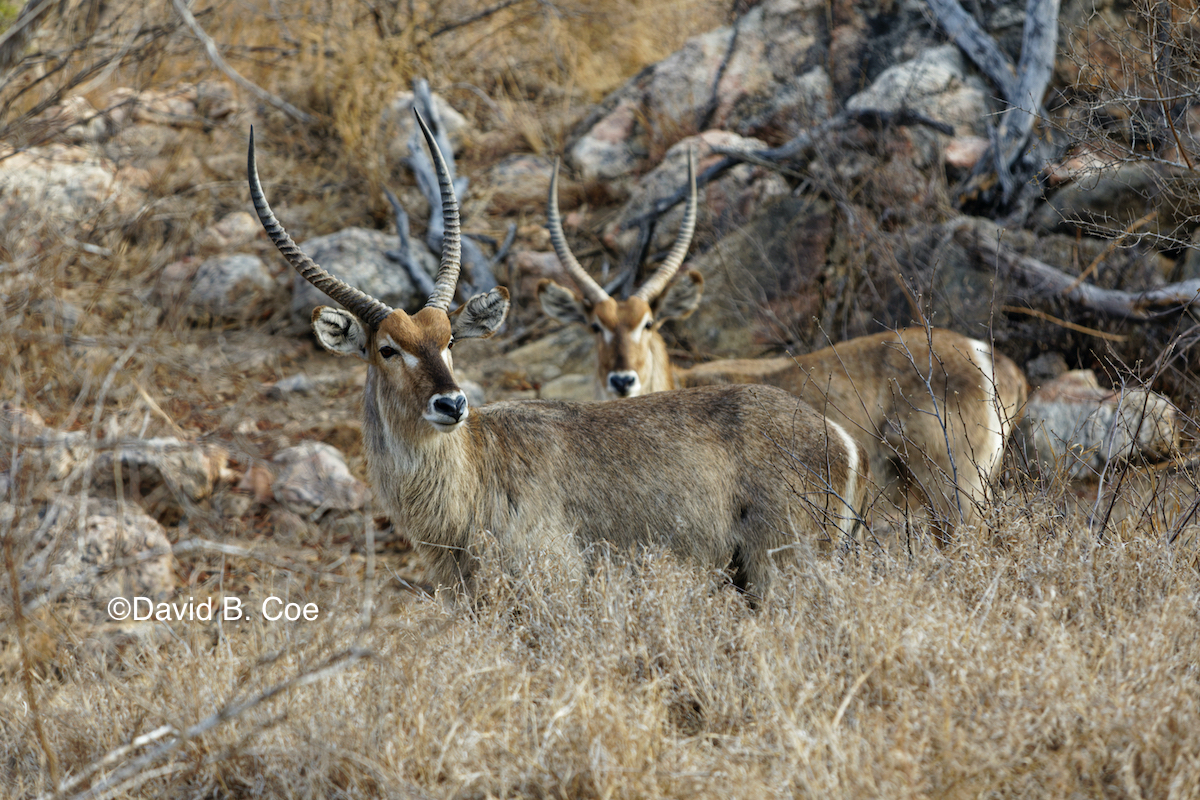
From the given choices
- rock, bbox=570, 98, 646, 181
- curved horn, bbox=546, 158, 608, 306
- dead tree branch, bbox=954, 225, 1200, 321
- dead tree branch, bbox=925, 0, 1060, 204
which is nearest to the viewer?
dead tree branch, bbox=954, 225, 1200, 321

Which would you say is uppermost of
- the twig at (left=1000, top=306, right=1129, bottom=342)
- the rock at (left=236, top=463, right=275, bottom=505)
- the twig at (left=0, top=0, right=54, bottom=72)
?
the twig at (left=0, top=0, right=54, bottom=72)

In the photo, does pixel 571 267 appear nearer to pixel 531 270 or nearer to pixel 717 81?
pixel 531 270

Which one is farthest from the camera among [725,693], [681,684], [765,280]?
[765,280]

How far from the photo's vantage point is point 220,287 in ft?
29.2

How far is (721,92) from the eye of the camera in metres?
10.6

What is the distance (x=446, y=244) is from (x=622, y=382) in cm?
191

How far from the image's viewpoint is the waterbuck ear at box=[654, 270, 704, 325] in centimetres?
716

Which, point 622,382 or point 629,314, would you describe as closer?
point 622,382

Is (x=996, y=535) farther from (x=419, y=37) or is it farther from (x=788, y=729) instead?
(x=419, y=37)

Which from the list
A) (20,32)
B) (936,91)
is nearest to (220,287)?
(20,32)

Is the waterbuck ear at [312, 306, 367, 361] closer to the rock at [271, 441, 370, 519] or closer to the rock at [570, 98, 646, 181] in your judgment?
Answer: the rock at [271, 441, 370, 519]

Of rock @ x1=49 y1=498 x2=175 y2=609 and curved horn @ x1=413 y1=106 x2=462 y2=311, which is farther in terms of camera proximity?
rock @ x1=49 y1=498 x2=175 y2=609

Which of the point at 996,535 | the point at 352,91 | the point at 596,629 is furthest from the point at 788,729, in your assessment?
the point at 352,91

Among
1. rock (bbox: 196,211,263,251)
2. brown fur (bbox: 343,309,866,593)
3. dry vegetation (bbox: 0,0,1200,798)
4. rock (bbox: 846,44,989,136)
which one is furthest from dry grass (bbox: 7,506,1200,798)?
rock (bbox: 196,211,263,251)
